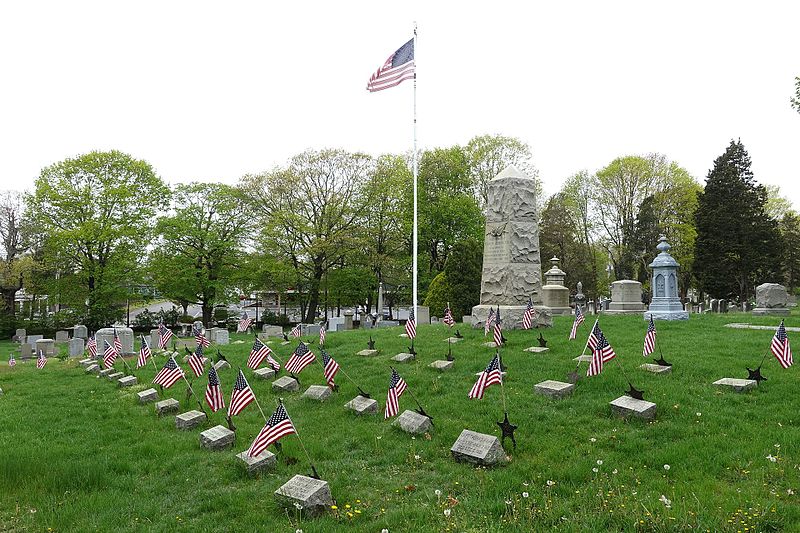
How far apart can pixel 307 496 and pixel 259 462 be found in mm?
1321

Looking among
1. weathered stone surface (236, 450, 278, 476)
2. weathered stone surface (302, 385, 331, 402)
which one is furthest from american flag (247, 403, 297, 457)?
weathered stone surface (302, 385, 331, 402)

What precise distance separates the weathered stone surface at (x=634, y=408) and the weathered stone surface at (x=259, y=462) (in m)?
4.54

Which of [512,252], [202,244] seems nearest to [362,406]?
[512,252]

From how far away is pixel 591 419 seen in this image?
6637 mm

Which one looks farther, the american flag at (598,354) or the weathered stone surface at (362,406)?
the weathered stone surface at (362,406)

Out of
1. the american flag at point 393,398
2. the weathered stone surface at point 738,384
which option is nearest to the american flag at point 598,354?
the weathered stone surface at point 738,384

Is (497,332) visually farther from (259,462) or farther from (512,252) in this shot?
(259,462)

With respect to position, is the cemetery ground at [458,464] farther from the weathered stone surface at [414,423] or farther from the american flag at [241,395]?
the american flag at [241,395]

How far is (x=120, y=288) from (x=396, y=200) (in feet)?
58.3

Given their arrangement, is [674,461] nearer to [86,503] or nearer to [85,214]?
[86,503]

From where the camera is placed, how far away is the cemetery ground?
4496 millimetres

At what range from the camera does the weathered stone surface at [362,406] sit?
7.91m

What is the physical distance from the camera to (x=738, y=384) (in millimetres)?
7309

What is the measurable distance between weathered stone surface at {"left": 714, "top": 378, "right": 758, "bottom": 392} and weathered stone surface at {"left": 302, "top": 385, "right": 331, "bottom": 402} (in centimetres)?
640
